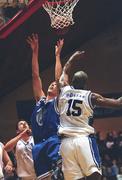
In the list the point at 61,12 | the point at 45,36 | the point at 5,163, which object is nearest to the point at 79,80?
the point at 5,163

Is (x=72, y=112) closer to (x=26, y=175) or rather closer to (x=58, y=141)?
(x=58, y=141)

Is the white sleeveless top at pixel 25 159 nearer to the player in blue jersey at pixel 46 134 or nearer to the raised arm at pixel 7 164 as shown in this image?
the raised arm at pixel 7 164

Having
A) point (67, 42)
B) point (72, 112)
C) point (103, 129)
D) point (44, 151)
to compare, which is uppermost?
point (67, 42)

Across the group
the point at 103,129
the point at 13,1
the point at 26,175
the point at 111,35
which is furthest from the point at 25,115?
the point at 26,175

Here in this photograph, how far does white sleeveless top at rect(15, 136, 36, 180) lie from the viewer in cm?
786

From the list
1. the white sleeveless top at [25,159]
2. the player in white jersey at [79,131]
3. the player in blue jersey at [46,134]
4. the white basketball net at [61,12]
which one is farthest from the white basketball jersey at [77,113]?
the white basketball net at [61,12]

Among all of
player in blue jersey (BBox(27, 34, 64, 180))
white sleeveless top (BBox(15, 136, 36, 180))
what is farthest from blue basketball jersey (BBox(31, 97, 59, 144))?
white sleeveless top (BBox(15, 136, 36, 180))

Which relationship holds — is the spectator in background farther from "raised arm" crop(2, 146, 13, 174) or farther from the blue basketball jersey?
the blue basketball jersey

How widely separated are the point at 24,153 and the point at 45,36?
4.78 m

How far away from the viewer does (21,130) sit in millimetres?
8445

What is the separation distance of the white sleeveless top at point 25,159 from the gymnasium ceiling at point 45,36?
357 cm

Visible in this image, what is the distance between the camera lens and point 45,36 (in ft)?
40.6

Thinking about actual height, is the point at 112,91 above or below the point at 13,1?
below

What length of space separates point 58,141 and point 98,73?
7758 millimetres
